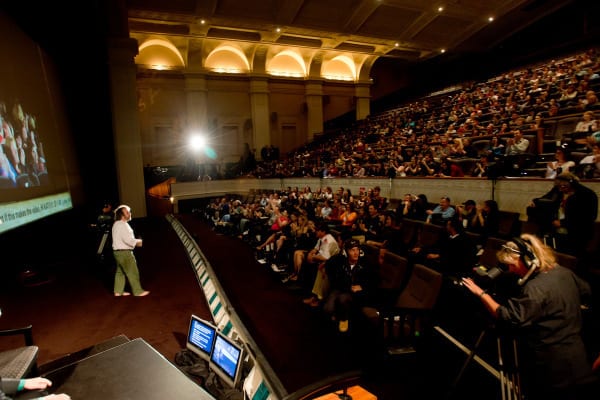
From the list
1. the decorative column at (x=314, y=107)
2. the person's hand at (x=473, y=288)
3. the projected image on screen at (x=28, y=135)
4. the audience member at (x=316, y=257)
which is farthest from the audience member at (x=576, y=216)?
the decorative column at (x=314, y=107)

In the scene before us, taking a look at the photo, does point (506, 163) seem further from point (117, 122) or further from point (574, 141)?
point (117, 122)

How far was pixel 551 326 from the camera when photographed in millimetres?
1976

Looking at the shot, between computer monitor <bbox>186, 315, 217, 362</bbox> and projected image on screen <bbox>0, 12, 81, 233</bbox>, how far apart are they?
3495 millimetres

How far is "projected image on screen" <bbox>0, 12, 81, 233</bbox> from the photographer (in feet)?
16.1

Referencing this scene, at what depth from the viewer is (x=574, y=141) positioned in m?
6.54

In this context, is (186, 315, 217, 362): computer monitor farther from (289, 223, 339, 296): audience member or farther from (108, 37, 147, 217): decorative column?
(108, 37, 147, 217): decorative column

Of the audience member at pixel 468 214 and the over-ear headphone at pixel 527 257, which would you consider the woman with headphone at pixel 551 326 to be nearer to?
the over-ear headphone at pixel 527 257

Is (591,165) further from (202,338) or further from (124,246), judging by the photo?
(124,246)

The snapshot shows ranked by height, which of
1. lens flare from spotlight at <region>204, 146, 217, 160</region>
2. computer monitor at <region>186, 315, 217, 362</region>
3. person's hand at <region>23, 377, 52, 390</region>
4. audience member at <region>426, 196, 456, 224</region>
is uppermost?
lens flare from spotlight at <region>204, 146, 217, 160</region>

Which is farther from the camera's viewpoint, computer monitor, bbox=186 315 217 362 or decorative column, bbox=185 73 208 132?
decorative column, bbox=185 73 208 132

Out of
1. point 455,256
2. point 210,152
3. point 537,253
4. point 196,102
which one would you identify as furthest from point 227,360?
point 196,102

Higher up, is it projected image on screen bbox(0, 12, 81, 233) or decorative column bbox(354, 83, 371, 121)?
decorative column bbox(354, 83, 371, 121)

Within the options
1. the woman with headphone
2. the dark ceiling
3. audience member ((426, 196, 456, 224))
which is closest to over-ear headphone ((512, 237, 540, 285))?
the woman with headphone

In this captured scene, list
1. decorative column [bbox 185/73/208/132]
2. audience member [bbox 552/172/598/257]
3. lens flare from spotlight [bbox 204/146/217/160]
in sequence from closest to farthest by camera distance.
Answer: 1. audience member [bbox 552/172/598/257]
2. decorative column [bbox 185/73/208/132]
3. lens flare from spotlight [bbox 204/146/217/160]
